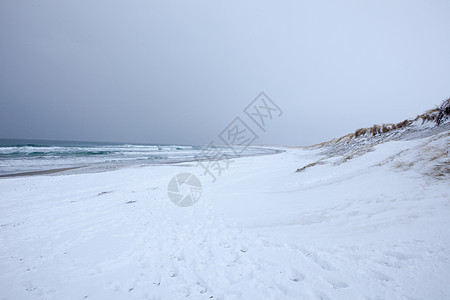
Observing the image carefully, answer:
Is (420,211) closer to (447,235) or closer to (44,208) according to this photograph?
(447,235)

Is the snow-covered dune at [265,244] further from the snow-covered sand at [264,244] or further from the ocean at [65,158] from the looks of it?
the ocean at [65,158]

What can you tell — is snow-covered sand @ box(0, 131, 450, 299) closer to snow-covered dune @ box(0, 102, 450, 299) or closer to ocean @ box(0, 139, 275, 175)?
snow-covered dune @ box(0, 102, 450, 299)

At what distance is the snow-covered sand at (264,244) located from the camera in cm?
229

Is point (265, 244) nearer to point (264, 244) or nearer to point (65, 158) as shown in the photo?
point (264, 244)

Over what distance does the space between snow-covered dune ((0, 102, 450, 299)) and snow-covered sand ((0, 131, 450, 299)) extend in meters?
0.02

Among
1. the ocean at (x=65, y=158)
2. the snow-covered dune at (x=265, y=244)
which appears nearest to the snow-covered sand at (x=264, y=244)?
the snow-covered dune at (x=265, y=244)

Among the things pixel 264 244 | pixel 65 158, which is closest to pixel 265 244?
pixel 264 244

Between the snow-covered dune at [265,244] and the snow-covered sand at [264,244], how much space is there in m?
0.02

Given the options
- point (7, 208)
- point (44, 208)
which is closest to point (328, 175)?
point (44, 208)

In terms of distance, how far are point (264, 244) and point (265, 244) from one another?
2 centimetres

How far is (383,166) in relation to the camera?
5.62m

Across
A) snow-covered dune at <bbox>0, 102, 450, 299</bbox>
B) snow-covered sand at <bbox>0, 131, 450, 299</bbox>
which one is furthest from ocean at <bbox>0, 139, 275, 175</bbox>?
snow-covered dune at <bbox>0, 102, 450, 299</bbox>

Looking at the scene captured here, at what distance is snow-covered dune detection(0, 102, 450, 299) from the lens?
2287 millimetres

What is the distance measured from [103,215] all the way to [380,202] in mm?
8317
